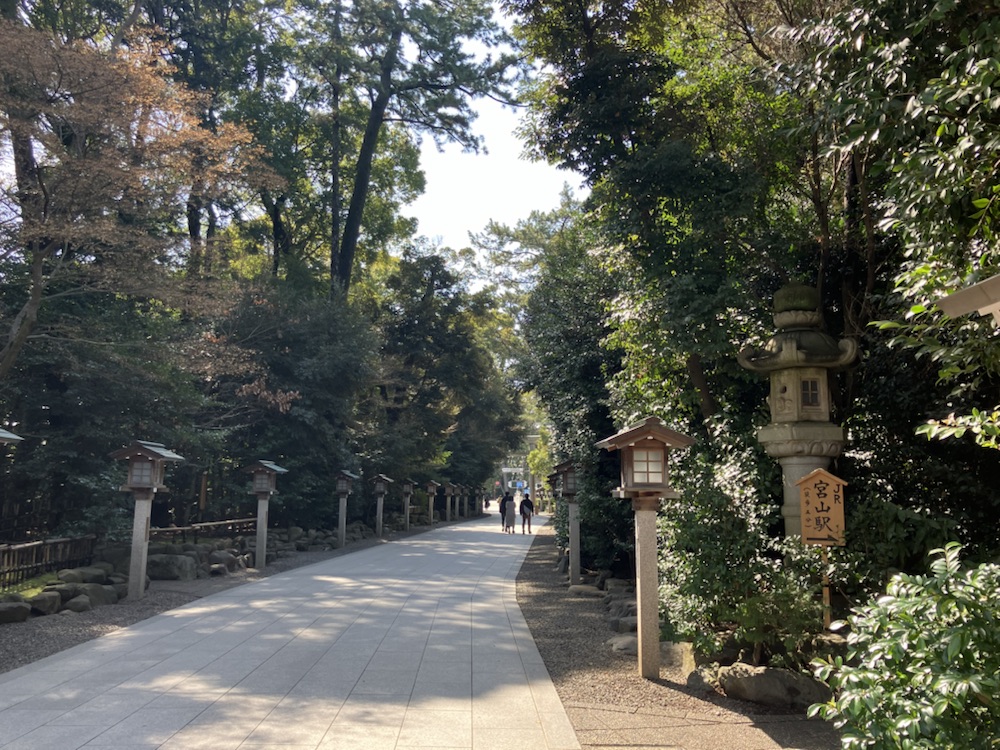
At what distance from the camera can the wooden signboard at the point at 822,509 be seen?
6.05 meters

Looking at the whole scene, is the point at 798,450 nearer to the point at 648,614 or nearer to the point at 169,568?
the point at 648,614

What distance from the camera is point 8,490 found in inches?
545

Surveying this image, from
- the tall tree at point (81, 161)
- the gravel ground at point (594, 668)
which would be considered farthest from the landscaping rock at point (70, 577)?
the gravel ground at point (594, 668)

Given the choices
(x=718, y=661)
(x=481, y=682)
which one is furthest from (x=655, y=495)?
(x=481, y=682)

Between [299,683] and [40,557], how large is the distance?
24.6 feet

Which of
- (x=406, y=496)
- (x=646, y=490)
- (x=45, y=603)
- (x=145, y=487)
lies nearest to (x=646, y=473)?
(x=646, y=490)

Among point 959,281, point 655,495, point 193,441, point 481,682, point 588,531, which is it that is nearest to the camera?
point 959,281

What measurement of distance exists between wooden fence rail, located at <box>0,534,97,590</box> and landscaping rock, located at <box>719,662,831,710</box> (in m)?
9.70

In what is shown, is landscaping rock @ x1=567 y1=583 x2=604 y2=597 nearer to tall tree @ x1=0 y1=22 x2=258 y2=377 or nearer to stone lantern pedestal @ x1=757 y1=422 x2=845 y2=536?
stone lantern pedestal @ x1=757 y1=422 x2=845 y2=536

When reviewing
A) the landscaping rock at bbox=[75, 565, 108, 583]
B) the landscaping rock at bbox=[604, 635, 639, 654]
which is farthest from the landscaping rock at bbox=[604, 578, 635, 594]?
the landscaping rock at bbox=[75, 565, 108, 583]

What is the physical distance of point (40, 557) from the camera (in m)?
11.2

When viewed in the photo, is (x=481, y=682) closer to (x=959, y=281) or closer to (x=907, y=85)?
(x=959, y=281)

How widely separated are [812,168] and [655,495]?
14.5 feet

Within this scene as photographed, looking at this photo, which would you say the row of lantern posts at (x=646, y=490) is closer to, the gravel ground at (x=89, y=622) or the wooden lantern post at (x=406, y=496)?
the gravel ground at (x=89, y=622)
